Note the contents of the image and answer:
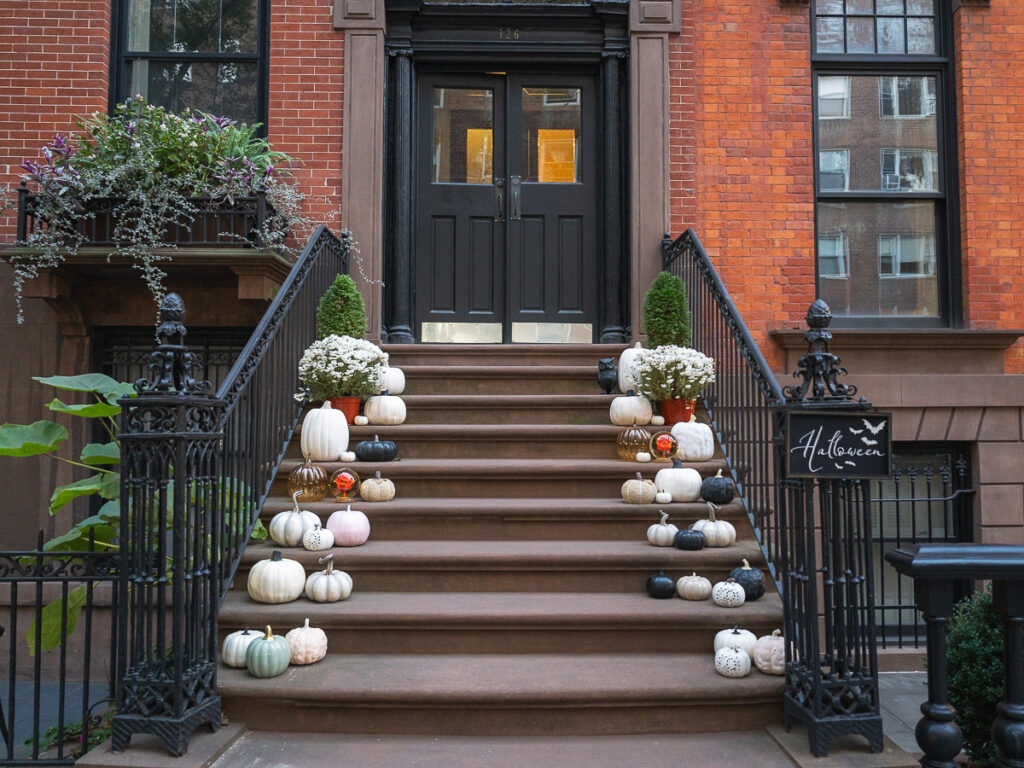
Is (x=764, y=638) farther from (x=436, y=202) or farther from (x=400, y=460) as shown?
(x=436, y=202)

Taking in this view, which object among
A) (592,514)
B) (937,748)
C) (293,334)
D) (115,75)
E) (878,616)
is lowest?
(878,616)

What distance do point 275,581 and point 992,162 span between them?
651cm

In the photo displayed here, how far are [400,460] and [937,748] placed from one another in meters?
3.37

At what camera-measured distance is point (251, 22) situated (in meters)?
6.82

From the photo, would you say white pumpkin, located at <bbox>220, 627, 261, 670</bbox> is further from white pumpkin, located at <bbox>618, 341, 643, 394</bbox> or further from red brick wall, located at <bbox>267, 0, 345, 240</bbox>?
red brick wall, located at <bbox>267, 0, 345, 240</bbox>

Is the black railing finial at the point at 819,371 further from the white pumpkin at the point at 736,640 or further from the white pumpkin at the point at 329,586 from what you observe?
the white pumpkin at the point at 329,586

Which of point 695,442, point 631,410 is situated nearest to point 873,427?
point 695,442

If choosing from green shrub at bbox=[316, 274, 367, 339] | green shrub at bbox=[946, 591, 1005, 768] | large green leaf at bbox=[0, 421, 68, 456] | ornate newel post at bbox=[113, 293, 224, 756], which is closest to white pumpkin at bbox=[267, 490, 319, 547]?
ornate newel post at bbox=[113, 293, 224, 756]

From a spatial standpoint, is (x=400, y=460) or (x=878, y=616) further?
(x=878, y=616)

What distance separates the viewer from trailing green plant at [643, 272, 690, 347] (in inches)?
222

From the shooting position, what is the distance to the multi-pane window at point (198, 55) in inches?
266

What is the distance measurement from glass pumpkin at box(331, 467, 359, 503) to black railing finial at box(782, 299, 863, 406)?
2.50 metres

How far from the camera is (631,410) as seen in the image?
17.3ft

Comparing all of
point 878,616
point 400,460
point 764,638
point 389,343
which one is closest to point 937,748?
point 764,638
